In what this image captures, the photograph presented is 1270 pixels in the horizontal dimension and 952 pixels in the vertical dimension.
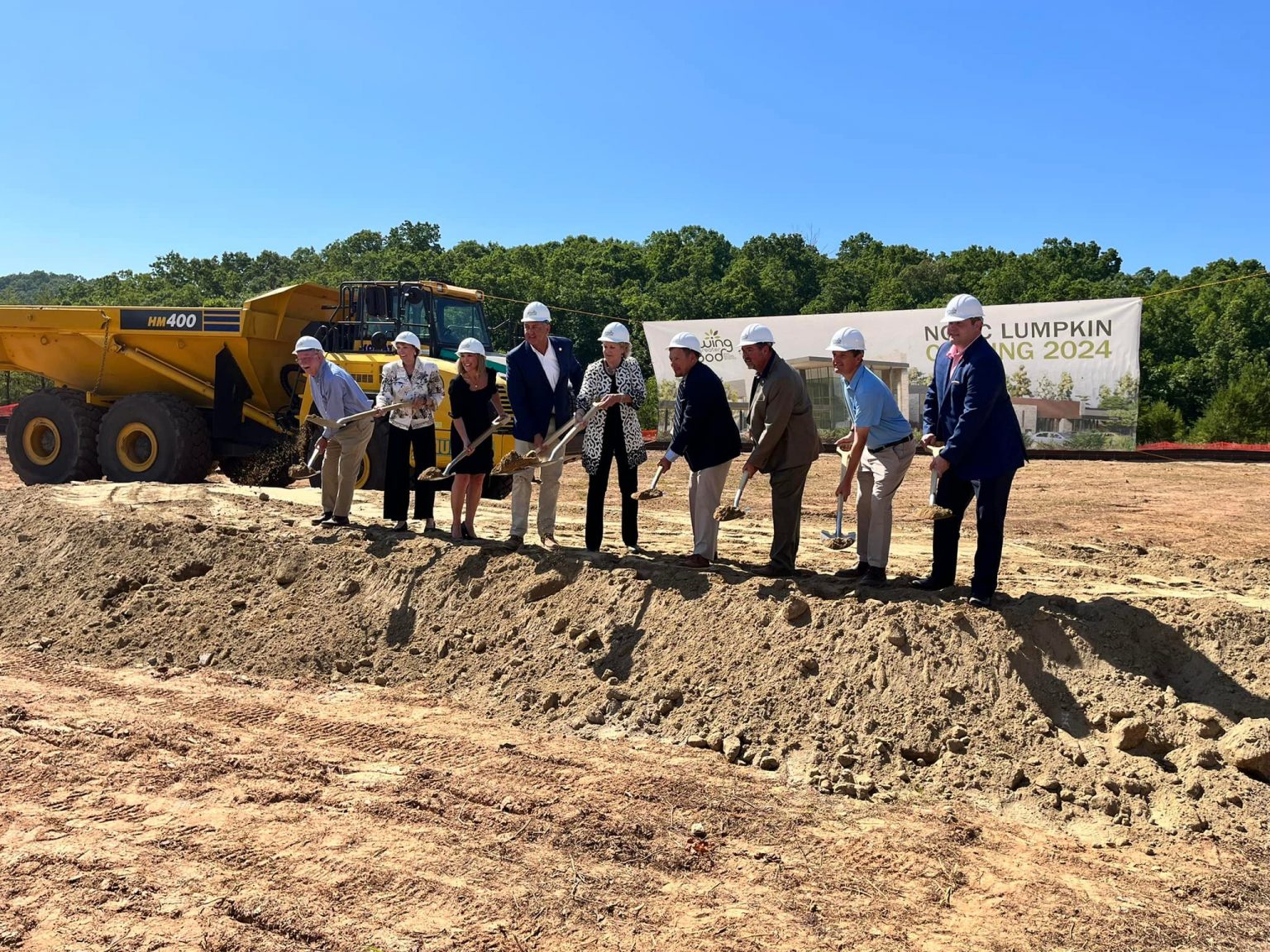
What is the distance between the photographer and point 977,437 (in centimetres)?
576

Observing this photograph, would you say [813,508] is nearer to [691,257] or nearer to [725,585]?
[725,585]

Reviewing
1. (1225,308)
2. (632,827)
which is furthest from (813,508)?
(1225,308)

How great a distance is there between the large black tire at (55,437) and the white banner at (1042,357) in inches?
506

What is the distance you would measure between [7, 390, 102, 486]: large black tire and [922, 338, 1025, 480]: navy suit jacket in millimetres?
11585

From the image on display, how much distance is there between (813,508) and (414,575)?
7700mm

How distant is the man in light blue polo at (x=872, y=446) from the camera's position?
6465mm

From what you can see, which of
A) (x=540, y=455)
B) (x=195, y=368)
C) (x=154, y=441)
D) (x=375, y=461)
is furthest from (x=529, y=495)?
(x=195, y=368)

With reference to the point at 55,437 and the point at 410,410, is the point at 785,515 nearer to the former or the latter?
the point at 410,410

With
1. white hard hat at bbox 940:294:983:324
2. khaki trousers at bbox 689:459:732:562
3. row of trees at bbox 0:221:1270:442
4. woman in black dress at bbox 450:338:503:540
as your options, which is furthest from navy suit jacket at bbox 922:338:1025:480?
row of trees at bbox 0:221:1270:442

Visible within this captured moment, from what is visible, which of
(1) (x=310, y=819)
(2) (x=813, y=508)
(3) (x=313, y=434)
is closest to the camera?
(1) (x=310, y=819)

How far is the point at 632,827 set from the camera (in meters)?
4.39

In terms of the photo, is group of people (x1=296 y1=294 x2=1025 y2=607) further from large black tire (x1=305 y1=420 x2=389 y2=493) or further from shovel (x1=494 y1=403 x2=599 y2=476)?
large black tire (x1=305 y1=420 x2=389 y2=493)

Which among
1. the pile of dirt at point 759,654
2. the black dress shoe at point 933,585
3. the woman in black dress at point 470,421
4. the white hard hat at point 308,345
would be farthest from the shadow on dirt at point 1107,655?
the white hard hat at point 308,345

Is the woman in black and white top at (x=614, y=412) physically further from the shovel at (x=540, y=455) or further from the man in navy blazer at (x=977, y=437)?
the man in navy blazer at (x=977, y=437)
